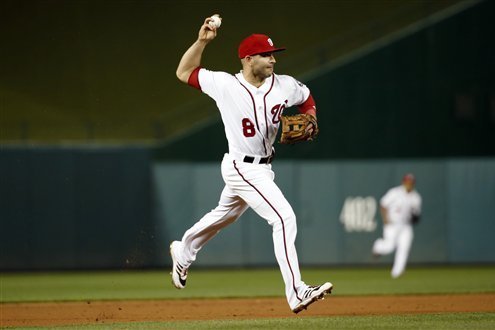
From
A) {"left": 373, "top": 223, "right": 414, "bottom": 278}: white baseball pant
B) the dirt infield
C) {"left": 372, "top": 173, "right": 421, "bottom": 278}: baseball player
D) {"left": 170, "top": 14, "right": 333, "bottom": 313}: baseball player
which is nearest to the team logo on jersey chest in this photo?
{"left": 170, "top": 14, "right": 333, "bottom": 313}: baseball player

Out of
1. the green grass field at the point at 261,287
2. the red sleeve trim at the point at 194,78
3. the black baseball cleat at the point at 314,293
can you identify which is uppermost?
the red sleeve trim at the point at 194,78

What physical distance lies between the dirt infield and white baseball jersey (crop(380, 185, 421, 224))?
4236 millimetres

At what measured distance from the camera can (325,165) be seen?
16500 mm

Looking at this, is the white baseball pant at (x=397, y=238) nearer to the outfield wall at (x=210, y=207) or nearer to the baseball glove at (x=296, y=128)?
the outfield wall at (x=210, y=207)

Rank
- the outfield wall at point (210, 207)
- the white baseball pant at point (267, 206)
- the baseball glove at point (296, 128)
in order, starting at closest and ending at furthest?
the white baseball pant at point (267, 206), the baseball glove at point (296, 128), the outfield wall at point (210, 207)

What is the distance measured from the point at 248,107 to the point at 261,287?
5.94 meters

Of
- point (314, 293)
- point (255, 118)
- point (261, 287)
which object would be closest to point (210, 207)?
point (261, 287)

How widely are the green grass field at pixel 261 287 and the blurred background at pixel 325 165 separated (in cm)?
55

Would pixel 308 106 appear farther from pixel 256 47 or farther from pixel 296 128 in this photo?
pixel 256 47

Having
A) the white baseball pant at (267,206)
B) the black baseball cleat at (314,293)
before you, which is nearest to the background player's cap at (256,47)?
the white baseball pant at (267,206)

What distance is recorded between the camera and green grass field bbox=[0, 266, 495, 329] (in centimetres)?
673

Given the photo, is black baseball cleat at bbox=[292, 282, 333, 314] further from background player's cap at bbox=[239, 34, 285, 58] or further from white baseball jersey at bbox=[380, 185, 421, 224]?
white baseball jersey at bbox=[380, 185, 421, 224]

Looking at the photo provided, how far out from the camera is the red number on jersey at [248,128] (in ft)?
21.3

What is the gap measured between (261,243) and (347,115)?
2.93 meters
